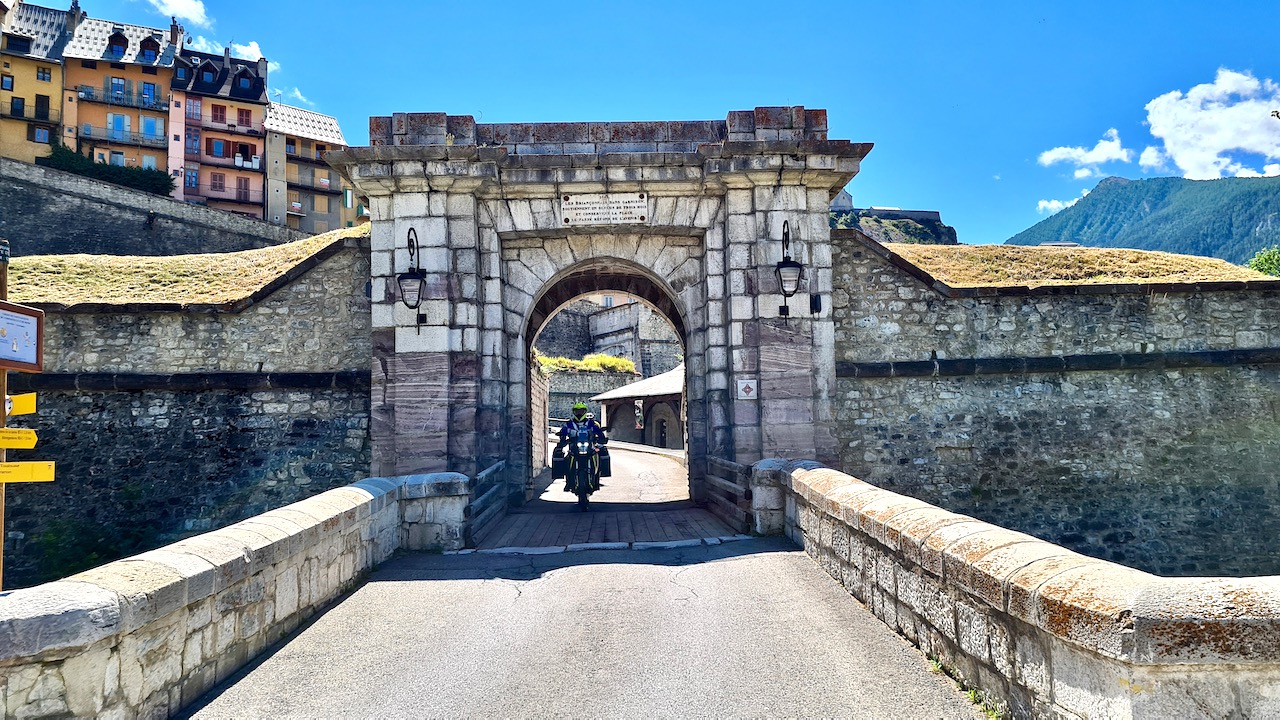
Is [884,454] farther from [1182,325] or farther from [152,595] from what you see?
[152,595]

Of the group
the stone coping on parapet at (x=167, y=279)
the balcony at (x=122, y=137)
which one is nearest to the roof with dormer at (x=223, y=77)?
the balcony at (x=122, y=137)

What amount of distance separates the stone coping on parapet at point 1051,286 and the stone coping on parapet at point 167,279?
7589 millimetres

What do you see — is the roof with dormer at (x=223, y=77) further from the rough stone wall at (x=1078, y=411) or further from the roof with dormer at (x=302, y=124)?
the rough stone wall at (x=1078, y=411)

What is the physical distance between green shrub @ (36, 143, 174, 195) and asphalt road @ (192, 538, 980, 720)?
108ft

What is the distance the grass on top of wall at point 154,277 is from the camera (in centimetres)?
1156

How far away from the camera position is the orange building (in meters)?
40.4

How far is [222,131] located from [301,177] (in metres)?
4.45

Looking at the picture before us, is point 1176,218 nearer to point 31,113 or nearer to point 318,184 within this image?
point 318,184

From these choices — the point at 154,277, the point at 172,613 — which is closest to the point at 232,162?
the point at 154,277

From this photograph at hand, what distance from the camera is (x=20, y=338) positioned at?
13.9 feet

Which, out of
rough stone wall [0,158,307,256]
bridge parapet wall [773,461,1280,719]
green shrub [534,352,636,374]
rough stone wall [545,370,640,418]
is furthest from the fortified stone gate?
rough stone wall [545,370,640,418]

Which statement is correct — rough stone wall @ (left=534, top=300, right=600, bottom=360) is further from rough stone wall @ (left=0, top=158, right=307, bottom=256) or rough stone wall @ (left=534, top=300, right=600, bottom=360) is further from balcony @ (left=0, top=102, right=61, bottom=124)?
balcony @ (left=0, top=102, right=61, bottom=124)

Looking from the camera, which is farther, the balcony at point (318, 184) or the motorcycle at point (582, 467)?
the balcony at point (318, 184)

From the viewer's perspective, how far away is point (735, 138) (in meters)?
10.2
